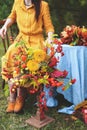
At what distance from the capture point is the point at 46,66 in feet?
13.2

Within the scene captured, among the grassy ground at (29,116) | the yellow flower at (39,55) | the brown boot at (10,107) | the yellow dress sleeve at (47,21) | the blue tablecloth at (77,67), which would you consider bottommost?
the grassy ground at (29,116)

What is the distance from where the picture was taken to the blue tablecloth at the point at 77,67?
14.6ft

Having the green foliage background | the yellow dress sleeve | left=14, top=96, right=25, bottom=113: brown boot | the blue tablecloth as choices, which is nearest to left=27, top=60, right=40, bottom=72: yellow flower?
the blue tablecloth

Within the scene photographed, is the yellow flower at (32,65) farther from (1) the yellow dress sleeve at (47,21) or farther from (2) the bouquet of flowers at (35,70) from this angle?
(1) the yellow dress sleeve at (47,21)

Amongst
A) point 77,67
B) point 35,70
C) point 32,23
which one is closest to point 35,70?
point 35,70

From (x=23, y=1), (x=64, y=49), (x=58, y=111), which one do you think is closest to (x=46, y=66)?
(x=64, y=49)

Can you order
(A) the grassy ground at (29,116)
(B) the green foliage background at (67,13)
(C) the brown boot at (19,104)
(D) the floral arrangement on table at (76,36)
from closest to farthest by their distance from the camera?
(A) the grassy ground at (29,116)
(D) the floral arrangement on table at (76,36)
(C) the brown boot at (19,104)
(B) the green foliage background at (67,13)

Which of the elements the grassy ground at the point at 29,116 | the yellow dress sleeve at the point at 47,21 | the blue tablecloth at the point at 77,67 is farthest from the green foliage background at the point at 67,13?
the grassy ground at the point at 29,116

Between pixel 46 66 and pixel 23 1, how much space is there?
119cm

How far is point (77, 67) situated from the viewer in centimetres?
448

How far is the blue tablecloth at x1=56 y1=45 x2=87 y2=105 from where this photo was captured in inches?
175

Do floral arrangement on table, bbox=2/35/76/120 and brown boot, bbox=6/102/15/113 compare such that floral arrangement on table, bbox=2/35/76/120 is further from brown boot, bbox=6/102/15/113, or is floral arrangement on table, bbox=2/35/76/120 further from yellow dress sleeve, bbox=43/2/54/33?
yellow dress sleeve, bbox=43/2/54/33

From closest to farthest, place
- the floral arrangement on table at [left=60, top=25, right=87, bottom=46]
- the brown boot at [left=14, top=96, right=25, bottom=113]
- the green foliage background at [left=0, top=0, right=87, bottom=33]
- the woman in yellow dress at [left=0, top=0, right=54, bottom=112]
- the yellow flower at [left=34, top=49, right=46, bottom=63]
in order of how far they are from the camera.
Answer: the yellow flower at [left=34, top=49, right=46, bottom=63]
the floral arrangement on table at [left=60, top=25, right=87, bottom=46]
the brown boot at [left=14, top=96, right=25, bottom=113]
the woman in yellow dress at [left=0, top=0, right=54, bottom=112]
the green foliage background at [left=0, top=0, right=87, bottom=33]

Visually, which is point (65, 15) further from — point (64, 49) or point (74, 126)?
point (74, 126)
